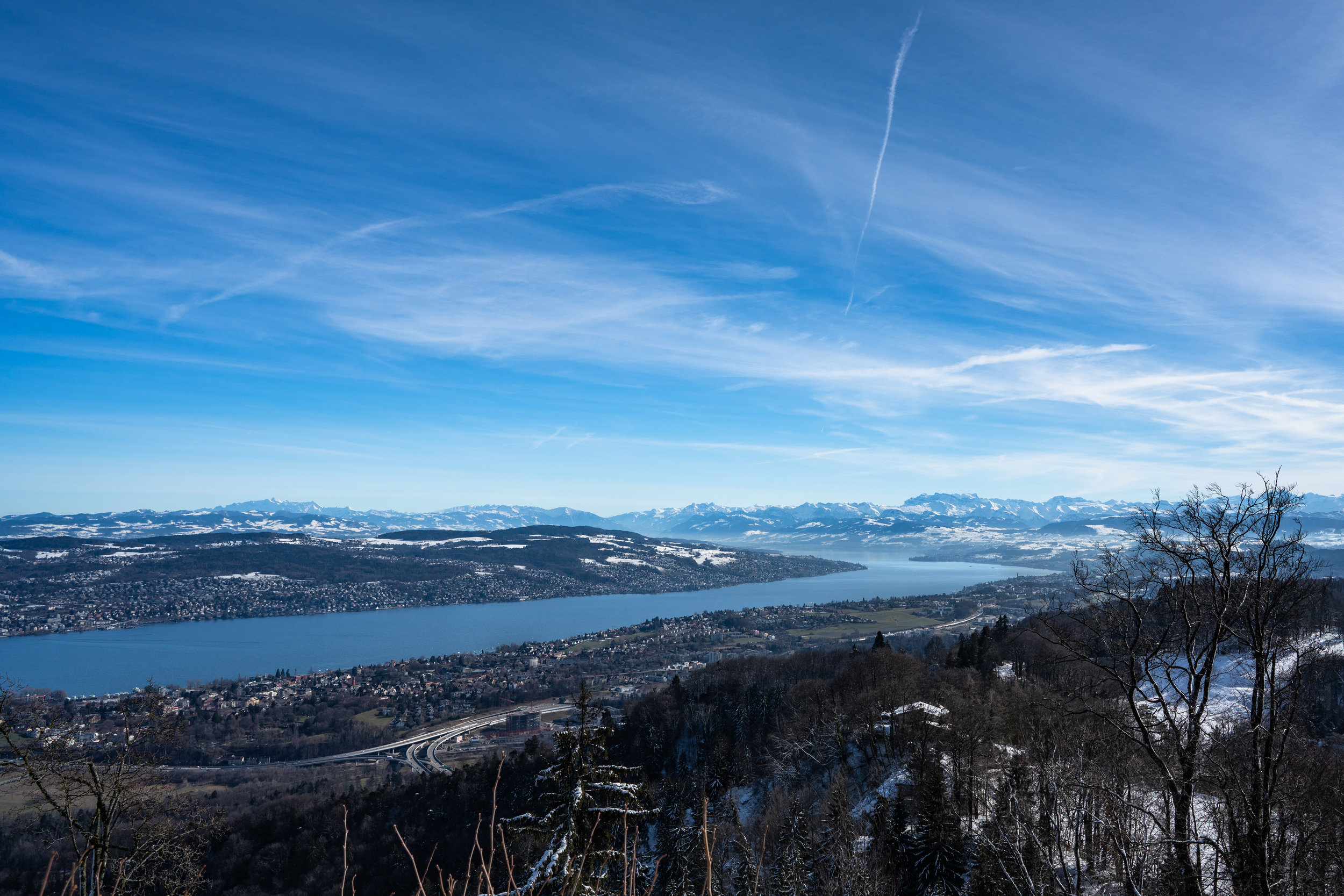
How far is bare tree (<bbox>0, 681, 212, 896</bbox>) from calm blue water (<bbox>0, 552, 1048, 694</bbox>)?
150ft

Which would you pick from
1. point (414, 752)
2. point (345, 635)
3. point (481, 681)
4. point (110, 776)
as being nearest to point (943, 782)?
point (110, 776)

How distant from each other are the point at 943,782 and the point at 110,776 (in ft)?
60.1

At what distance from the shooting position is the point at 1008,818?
13828 millimetres

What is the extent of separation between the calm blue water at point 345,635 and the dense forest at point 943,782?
1282 inches

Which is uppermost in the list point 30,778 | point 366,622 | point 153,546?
point 30,778

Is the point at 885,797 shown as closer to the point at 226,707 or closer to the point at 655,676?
the point at 655,676

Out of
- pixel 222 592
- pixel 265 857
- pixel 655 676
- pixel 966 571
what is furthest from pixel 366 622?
pixel 966 571

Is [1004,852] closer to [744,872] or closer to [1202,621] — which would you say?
[744,872]

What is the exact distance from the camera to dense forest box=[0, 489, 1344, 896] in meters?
6.11

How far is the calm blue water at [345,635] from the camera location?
71.0m

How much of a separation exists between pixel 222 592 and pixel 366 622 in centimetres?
3462

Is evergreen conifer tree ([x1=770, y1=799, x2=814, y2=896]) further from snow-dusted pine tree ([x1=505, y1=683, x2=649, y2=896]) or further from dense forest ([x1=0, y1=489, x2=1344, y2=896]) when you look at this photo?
snow-dusted pine tree ([x1=505, y1=683, x2=649, y2=896])

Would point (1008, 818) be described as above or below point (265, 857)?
above

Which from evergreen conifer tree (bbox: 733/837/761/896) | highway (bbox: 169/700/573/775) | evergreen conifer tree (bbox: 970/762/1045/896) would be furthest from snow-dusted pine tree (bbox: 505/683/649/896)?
highway (bbox: 169/700/573/775)
